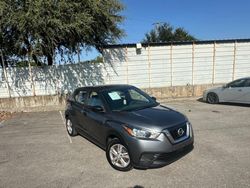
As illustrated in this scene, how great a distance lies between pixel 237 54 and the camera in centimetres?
1419

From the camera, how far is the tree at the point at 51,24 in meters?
9.62

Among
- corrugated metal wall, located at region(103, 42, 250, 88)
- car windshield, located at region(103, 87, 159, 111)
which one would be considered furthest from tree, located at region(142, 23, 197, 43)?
car windshield, located at region(103, 87, 159, 111)

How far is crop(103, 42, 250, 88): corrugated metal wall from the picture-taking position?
13.3 metres

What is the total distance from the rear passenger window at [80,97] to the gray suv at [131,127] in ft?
0.53

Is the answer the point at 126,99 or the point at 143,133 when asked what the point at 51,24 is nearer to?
the point at 126,99

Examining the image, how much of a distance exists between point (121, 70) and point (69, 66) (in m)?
2.78

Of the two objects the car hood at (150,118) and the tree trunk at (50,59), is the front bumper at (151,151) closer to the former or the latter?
the car hood at (150,118)

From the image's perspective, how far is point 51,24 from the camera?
9.93 m

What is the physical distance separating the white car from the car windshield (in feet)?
20.9

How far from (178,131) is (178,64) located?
984 cm

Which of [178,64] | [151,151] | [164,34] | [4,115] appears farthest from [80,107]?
[164,34]

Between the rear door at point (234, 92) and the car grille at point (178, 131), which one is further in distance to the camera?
the rear door at point (234, 92)

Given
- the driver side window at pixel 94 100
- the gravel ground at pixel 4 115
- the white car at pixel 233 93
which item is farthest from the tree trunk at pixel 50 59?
the white car at pixel 233 93

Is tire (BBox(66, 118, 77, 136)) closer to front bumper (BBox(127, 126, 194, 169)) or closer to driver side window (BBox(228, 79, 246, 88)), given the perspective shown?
front bumper (BBox(127, 126, 194, 169))
